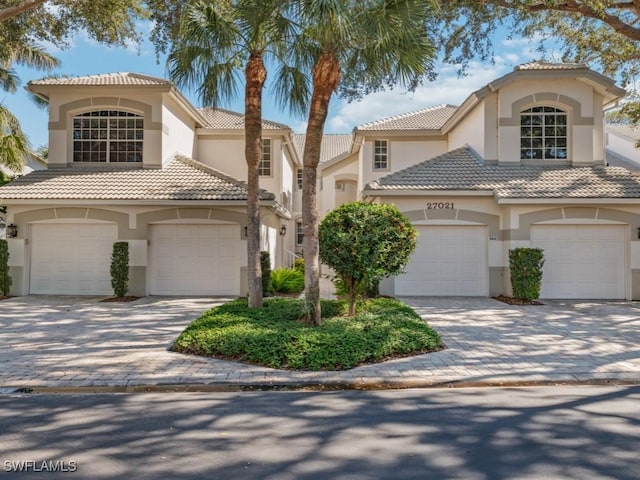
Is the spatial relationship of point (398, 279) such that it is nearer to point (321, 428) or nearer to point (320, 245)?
point (320, 245)

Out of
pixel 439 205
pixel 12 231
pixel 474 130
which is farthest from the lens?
pixel 474 130

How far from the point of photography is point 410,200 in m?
15.1

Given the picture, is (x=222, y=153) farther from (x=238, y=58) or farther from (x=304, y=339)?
(x=304, y=339)

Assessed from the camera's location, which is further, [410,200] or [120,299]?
[410,200]

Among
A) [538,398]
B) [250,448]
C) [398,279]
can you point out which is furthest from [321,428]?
[398,279]

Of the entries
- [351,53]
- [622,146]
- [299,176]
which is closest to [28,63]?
[299,176]

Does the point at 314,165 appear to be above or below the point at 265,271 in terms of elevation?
above

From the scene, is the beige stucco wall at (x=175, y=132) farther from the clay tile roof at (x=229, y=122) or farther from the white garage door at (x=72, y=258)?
the white garage door at (x=72, y=258)

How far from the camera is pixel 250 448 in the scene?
14.5ft

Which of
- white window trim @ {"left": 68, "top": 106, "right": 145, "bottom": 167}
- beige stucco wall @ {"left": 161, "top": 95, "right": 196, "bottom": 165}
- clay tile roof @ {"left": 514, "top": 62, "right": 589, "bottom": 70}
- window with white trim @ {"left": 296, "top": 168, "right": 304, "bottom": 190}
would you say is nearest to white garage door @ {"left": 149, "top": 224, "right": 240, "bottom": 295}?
beige stucco wall @ {"left": 161, "top": 95, "right": 196, "bottom": 165}

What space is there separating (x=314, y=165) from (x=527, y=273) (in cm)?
775

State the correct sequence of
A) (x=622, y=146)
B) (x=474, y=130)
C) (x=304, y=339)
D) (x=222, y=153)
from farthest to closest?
1. (x=622, y=146)
2. (x=222, y=153)
3. (x=474, y=130)
4. (x=304, y=339)

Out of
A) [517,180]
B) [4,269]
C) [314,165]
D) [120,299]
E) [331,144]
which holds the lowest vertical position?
[120,299]

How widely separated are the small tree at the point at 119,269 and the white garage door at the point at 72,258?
1.01 metres
